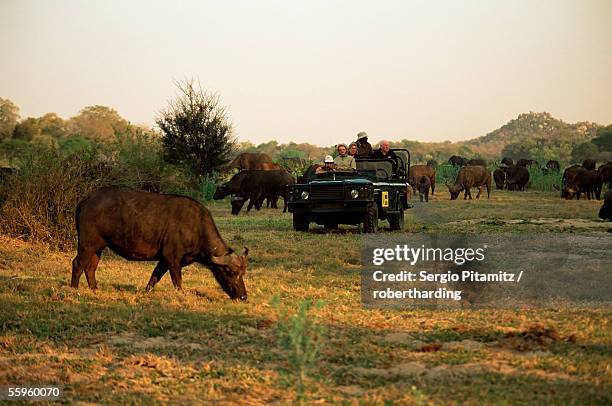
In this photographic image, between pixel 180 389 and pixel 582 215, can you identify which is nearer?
pixel 180 389

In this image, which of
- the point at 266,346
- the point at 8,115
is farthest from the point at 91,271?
the point at 8,115

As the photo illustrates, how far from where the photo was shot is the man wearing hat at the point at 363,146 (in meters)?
19.0

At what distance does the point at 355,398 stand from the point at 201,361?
1.76 m

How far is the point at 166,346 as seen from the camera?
295 inches

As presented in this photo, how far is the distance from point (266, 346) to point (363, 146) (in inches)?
479

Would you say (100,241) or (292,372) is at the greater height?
(100,241)

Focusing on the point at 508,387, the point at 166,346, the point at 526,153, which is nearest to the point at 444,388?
the point at 508,387

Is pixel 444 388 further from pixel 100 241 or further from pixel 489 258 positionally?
pixel 489 258

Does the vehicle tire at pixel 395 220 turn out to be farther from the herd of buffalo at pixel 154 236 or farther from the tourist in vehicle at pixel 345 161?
the herd of buffalo at pixel 154 236

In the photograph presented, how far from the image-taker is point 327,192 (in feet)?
55.1

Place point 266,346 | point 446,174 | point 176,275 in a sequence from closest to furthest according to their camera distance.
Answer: point 266,346 < point 176,275 < point 446,174

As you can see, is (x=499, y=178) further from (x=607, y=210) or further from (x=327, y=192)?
(x=327, y=192)

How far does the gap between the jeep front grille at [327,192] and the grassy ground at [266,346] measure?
190 inches

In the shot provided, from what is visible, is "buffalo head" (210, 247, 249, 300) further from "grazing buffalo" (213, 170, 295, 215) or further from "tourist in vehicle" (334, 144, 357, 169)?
"grazing buffalo" (213, 170, 295, 215)
